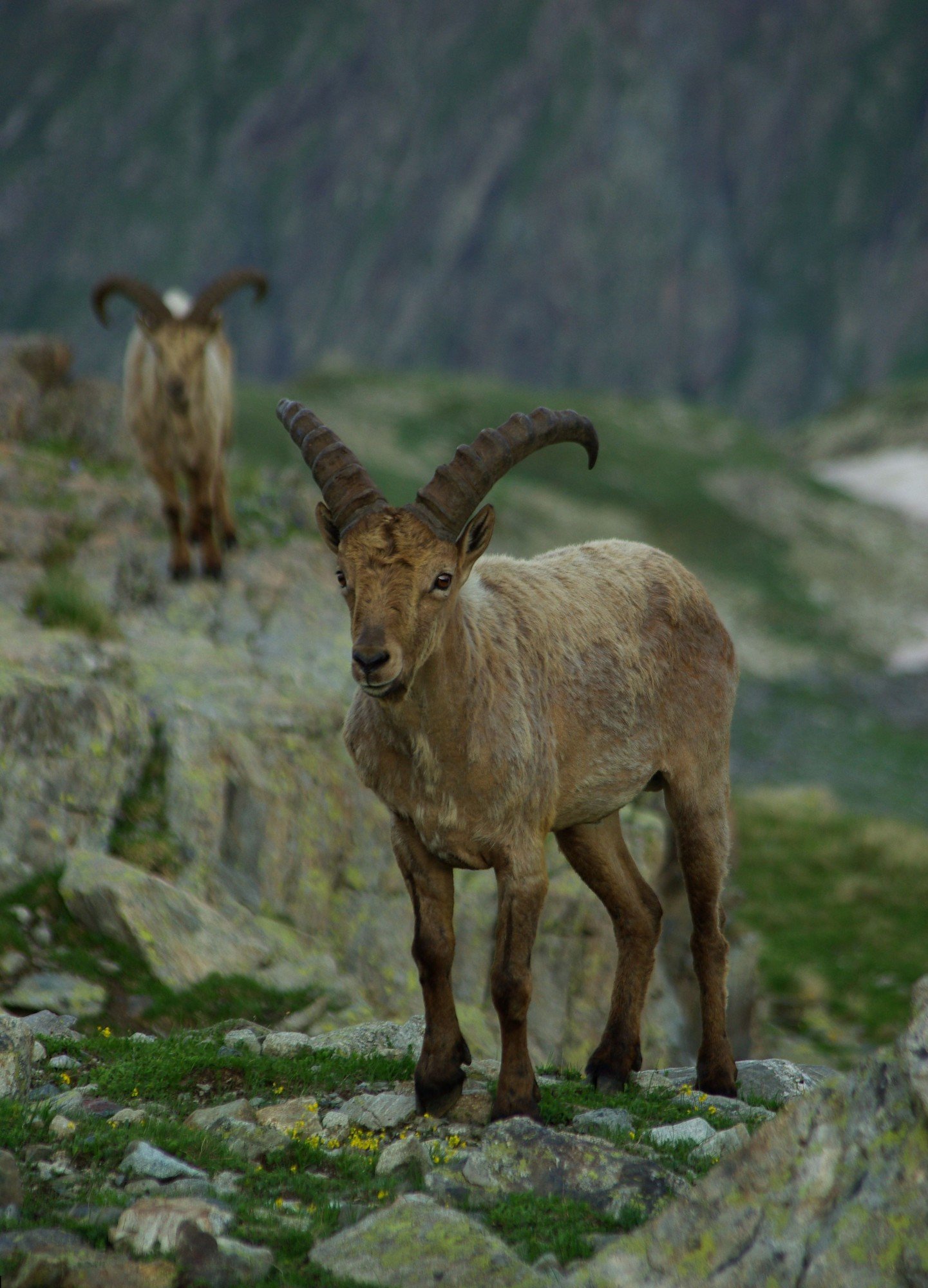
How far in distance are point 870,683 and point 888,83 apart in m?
159

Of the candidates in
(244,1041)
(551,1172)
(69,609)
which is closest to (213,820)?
(69,609)

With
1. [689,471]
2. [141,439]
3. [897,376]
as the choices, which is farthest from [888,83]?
[141,439]

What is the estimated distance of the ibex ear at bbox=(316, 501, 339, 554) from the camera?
22.5ft

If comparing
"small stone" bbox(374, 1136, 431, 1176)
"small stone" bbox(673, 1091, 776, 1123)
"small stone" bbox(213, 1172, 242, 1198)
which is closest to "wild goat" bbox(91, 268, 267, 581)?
"small stone" bbox(673, 1091, 776, 1123)

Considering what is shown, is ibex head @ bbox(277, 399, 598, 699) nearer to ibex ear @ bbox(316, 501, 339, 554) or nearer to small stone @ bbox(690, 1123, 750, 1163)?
ibex ear @ bbox(316, 501, 339, 554)

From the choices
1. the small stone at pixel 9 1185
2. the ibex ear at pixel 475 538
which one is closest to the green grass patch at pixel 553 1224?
the small stone at pixel 9 1185

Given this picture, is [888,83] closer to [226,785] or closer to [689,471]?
[689,471]

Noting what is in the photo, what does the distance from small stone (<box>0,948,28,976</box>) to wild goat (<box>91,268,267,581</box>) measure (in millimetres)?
6850

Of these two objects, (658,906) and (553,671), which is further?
(658,906)

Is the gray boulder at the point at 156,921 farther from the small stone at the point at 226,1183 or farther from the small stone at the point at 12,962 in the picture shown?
the small stone at the point at 226,1183

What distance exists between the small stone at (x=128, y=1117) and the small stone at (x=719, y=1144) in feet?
9.41

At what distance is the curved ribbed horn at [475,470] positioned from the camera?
21.8ft

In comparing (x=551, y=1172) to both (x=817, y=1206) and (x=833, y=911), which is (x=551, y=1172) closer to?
(x=817, y=1206)

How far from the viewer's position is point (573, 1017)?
1262 cm
